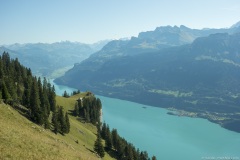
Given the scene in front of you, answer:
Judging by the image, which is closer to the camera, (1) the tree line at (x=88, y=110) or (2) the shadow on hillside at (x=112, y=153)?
(2) the shadow on hillside at (x=112, y=153)

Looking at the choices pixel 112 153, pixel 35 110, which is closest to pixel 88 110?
pixel 112 153

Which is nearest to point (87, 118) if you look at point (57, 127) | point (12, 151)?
point (57, 127)

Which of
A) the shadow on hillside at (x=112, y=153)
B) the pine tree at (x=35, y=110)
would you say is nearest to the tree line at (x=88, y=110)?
the shadow on hillside at (x=112, y=153)

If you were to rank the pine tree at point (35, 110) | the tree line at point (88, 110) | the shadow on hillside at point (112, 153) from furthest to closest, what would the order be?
the tree line at point (88, 110) → the shadow on hillside at point (112, 153) → the pine tree at point (35, 110)

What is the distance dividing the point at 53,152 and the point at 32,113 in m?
43.8

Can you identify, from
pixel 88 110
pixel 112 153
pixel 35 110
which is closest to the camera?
pixel 35 110

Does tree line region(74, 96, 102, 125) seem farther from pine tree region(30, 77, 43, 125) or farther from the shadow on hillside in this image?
pine tree region(30, 77, 43, 125)

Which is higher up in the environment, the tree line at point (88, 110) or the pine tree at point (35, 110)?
the pine tree at point (35, 110)

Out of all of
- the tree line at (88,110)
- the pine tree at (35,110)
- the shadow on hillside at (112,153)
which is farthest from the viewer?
the tree line at (88,110)

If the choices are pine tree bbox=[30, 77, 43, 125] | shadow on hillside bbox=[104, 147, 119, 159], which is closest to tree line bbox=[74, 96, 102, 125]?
shadow on hillside bbox=[104, 147, 119, 159]

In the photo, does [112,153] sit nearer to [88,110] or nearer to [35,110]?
[88,110]

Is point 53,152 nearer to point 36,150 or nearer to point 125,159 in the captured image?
point 36,150

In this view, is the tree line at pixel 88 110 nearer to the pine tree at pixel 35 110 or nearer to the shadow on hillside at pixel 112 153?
the shadow on hillside at pixel 112 153

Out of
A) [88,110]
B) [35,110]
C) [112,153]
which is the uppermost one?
[35,110]
